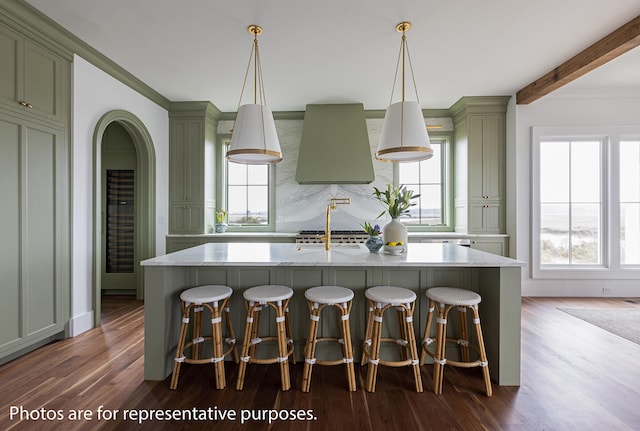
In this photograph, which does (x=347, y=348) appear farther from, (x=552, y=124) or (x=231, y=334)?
(x=552, y=124)

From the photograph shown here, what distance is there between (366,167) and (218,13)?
2708mm

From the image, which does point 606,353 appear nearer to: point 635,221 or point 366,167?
point 635,221

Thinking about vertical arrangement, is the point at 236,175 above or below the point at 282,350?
above

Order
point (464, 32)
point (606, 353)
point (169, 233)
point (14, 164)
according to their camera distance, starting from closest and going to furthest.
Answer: point (14, 164), point (606, 353), point (464, 32), point (169, 233)

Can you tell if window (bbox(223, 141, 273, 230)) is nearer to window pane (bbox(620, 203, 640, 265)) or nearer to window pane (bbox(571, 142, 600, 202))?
window pane (bbox(571, 142, 600, 202))

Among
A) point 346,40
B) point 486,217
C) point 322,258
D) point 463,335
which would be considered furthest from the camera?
point 486,217

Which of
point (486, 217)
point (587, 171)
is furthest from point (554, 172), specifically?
point (486, 217)

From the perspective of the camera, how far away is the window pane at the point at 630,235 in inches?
170

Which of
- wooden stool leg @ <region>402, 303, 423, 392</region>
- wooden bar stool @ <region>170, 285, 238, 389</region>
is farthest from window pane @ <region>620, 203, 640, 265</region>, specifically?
wooden bar stool @ <region>170, 285, 238, 389</region>

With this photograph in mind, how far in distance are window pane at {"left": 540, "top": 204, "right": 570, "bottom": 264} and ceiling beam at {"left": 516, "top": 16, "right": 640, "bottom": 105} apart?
1553mm

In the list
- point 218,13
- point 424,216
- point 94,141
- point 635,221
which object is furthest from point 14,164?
point 635,221

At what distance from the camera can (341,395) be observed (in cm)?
197

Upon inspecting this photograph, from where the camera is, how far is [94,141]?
10.5 ft

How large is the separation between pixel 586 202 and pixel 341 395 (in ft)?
14.7
